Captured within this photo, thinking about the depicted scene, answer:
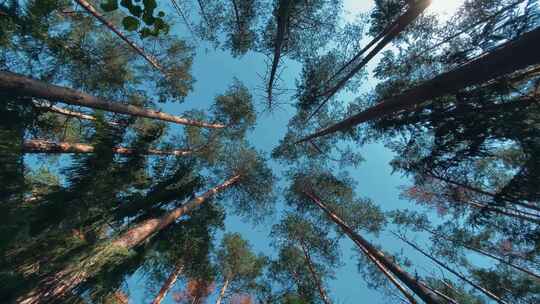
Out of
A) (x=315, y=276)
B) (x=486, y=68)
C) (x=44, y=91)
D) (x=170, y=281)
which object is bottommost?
(x=170, y=281)

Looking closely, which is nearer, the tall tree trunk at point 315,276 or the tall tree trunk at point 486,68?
the tall tree trunk at point 486,68

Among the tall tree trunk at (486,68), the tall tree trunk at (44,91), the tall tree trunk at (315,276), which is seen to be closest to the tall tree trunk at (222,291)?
the tall tree trunk at (315,276)

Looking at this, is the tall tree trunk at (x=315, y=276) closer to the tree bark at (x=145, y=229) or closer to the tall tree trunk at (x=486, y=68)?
the tree bark at (x=145, y=229)

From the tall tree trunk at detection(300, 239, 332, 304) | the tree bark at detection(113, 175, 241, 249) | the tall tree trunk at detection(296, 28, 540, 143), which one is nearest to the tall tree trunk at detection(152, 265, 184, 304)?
the tree bark at detection(113, 175, 241, 249)

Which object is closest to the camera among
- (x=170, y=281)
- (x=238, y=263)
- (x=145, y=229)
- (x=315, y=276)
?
(x=145, y=229)

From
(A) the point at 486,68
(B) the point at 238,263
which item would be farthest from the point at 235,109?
(A) the point at 486,68

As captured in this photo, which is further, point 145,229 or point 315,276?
point 315,276

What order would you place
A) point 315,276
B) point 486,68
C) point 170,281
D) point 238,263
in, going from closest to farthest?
point 486,68, point 170,281, point 315,276, point 238,263

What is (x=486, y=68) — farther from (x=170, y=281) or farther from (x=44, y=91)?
(x=170, y=281)

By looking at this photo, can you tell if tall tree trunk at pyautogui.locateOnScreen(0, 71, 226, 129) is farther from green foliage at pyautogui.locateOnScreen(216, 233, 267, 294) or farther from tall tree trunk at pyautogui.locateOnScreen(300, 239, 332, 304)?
tall tree trunk at pyautogui.locateOnScreen(300, 239, 332, 304)

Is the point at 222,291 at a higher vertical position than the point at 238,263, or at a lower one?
lower

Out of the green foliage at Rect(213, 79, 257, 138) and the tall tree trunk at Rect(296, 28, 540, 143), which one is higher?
the green foliage at Rect(213, 79, 257, 138)

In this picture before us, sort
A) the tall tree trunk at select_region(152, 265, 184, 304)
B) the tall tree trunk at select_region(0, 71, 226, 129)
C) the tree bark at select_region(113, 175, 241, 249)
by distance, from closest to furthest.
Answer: the tall tree trunk at select_region(0, 71, 226, 129)
the tree bark at select_region(113, 175, 241, 249)
the tall tree trunk at select_region(152, 265, 184, 304)

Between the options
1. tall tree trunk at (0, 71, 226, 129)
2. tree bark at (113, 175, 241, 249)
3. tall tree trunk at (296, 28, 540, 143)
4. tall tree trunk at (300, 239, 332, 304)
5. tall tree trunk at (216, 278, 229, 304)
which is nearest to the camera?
tall tree trunk at (296, 28, 540, 143)
